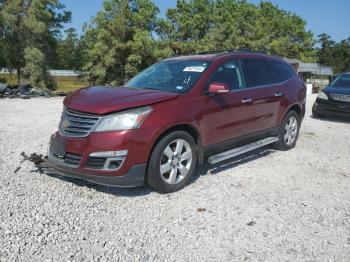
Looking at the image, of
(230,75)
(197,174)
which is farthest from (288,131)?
(197,174)

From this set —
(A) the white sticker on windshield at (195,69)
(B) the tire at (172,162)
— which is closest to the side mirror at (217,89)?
(A) the white sticker on windshield at (195,69)

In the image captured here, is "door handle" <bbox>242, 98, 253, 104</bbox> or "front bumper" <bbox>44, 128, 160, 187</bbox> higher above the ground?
"door handle" <bbox>242, 98, 253, 104</bbox>

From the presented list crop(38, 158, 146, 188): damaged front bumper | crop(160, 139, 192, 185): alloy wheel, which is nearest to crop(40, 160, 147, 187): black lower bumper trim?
crop(38, 158, 146, 188): damaged front bumper

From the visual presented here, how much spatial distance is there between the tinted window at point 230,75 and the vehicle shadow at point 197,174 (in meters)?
1.28

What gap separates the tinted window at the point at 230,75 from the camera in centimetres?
568

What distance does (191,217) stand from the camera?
14.0 ft

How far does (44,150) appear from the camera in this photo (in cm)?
699

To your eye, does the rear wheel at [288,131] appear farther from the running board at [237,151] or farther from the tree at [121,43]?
the tree at [121,43]

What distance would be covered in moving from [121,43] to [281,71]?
18.2 m

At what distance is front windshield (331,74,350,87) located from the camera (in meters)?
12.5

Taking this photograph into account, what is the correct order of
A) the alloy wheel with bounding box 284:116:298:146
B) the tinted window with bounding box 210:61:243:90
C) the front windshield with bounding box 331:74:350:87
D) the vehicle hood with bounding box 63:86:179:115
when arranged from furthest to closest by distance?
the front windshield with bounding box 331:74:350:87, the alloy wheel with bounding box 284:116:298:146, the tinted window with bounding box 210:61:243:90, the vehicle hood with bounding box 63:86:179:115

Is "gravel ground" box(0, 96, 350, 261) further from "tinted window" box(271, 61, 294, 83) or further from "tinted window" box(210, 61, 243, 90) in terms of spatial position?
"tinted window" box(271, 61, 294, 83)

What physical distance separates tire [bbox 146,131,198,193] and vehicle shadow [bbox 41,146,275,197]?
284mm

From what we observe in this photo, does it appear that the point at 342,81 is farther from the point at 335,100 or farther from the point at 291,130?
the point at 291,130
